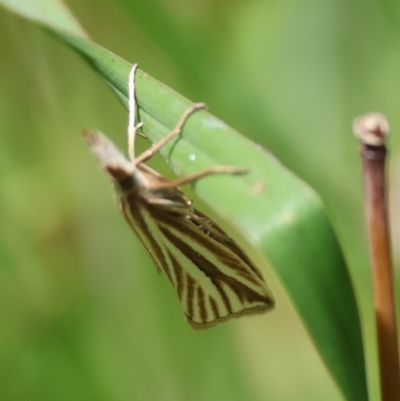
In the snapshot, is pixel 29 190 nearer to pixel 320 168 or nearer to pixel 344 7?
pixel 320 168

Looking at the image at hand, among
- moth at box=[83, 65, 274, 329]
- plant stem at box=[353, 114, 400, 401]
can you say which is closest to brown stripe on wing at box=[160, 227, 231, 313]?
moth at box=[83, 65, 274, 329]

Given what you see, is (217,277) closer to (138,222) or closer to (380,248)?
(138,222)

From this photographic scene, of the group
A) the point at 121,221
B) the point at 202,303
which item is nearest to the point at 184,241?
the point at 202,303

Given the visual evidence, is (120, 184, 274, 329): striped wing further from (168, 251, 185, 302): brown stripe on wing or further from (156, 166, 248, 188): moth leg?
(156, 166, 248, 188): moth leg

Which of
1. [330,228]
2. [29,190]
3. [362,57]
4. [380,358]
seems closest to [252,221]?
[330,228]

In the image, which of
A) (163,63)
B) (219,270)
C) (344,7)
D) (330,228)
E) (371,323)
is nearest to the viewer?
(330,228)

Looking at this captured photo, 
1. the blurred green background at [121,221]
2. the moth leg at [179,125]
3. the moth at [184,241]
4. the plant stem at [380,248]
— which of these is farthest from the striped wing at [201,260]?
the blurred green background at [121,221]

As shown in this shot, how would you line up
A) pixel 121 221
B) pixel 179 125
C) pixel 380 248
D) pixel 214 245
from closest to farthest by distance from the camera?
pixel 380 248
pixel 179 125
pixel 214 245
pixel 121 221

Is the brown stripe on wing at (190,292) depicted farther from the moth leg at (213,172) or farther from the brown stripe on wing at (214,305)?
the moth leg at (213,172)
